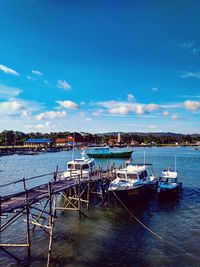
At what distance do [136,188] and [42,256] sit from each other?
655 inches

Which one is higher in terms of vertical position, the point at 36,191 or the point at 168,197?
the point at 36,191

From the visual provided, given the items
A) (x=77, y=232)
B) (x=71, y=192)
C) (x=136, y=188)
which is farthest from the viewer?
(x=71, y=192)

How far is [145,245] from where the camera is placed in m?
21.7

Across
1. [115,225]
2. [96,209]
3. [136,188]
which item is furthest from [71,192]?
[115,225]

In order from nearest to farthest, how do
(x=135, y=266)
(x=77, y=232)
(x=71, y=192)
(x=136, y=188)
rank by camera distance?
(x=135, y=266), (x=77, y=232), (x=136, y=188), (x=71, y=192)

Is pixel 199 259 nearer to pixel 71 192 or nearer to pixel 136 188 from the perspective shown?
pixel 136 188

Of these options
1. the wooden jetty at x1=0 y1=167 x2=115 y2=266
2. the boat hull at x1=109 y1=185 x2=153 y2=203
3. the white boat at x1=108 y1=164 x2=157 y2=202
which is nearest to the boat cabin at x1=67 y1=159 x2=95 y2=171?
the wooden jetty at x1=0 y1=167 x2=115 y2=266

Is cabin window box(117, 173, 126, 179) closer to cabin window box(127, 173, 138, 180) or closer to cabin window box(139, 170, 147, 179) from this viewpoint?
cabin window box(127, 173, 138, 180)

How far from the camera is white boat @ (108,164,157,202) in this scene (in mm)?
32875

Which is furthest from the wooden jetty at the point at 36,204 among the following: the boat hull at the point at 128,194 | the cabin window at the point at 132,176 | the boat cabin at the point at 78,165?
the cabin window at the point at 132,176

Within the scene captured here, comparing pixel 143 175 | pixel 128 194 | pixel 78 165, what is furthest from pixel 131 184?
pixel 78 165

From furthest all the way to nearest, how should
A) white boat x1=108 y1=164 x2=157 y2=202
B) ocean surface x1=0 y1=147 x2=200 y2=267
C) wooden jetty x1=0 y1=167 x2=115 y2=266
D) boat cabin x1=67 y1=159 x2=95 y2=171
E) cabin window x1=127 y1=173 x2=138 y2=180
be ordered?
1. boat cabin x1=67 y1=159 x2=95 y2=171
2. cabin window x1=127 y1=173 x2=138 y2=180
3. white boat x1=108 y1=164 x2=157 y2=202
4. wooden jetty x1=0 y1=167 x2=115 y2=266
5. ocean surface x1=0 y1=147 x2=200 y2=267

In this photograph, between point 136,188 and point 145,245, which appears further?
point 136,188

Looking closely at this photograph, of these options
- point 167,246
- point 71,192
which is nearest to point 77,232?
point 167,246
